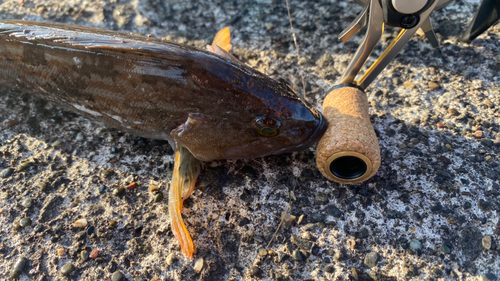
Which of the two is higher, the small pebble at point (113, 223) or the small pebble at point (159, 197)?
the small pebble at point (159, 197)

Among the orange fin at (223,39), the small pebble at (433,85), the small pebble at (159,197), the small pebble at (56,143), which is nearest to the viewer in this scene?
the small pebble at (159,197)

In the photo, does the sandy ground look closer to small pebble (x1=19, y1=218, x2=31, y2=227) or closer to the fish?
small pebble (x1=19, y1=218, x2=31, y2=227)

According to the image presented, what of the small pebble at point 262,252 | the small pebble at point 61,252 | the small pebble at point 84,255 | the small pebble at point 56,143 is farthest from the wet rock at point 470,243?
the small pebble at point 56,143

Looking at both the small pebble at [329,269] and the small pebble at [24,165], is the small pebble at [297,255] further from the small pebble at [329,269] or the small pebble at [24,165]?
the small pebble at [24,165]

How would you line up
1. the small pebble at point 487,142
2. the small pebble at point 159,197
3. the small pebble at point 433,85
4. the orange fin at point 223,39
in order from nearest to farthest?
1. the small pebble at point 159,197
2. the small pebble at point 487,142
3. the small pebble at point 433,85
4. the orange fin at point 223,39

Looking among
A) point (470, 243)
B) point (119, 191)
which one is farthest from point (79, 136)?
point (470, 243)

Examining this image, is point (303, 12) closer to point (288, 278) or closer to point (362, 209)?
point (362, 209)

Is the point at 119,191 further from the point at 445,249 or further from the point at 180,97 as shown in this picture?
the point at 445,249

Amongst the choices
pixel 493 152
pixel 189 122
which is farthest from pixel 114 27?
pixel 493 152
